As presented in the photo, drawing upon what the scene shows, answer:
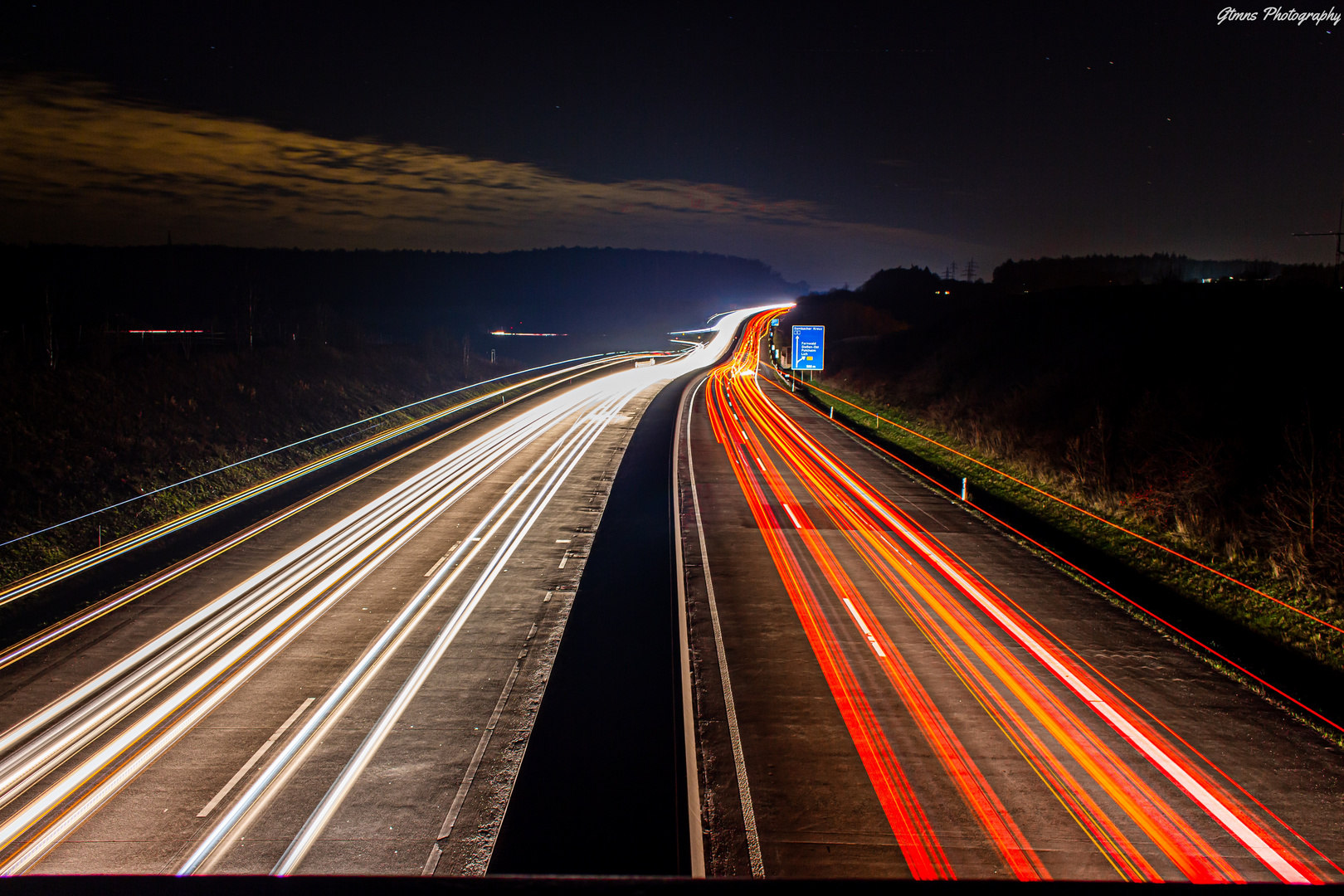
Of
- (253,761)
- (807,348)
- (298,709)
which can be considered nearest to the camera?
(253,761)

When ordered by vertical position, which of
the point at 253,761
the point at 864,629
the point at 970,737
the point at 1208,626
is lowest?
the point at 253,761

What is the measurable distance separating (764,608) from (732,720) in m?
4.61

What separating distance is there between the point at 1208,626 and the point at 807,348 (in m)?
36.3

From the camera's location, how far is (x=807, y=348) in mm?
49656

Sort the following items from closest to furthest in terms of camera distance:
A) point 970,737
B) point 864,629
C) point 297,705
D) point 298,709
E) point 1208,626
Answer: point 970,737, point 298,709, point 297,705, point 864,629, point 1208,626

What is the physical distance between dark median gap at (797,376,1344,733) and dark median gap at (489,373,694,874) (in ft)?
32.2

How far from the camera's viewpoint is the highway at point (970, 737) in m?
8.30

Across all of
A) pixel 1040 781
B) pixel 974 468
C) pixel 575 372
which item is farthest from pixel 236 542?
pixel 575 372

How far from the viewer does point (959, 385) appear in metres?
44.5

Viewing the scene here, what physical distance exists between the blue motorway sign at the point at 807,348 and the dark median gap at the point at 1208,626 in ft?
85.2

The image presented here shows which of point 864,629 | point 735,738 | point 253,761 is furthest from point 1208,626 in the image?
point 253,761

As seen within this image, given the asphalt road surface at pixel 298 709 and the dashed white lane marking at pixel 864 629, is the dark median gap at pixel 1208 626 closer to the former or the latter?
the dashed white lane marking at pixel 864 629

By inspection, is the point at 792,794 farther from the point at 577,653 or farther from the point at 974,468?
the point at 974,468

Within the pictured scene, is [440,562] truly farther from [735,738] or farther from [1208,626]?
[1208,626]
